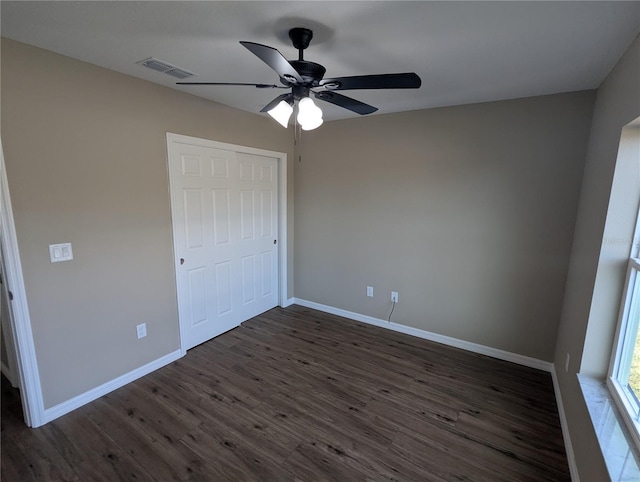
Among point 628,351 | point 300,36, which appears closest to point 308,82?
point 300,36

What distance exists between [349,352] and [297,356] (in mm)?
531

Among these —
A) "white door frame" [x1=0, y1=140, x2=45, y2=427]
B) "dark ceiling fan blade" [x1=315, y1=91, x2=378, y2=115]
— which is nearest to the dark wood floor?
"white door frame" [x1=0, y1=140, x2=45, y2=427]

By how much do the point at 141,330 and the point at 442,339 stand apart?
9.69 feet

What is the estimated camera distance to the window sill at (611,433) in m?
1.19

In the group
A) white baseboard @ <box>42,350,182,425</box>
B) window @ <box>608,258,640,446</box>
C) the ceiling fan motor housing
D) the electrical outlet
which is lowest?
white baseboard @ <box>42,350,182,425</box>

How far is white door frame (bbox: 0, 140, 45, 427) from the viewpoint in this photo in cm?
178

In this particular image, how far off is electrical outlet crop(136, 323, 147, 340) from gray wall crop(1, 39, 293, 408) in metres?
0.05

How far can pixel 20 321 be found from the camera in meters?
1.90

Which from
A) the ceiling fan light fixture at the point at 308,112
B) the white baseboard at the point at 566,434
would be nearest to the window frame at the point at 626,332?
the white baseboard at the point at 566,434

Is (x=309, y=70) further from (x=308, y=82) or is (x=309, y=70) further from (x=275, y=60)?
(x=275, y=60)

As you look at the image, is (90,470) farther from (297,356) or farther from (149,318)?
(297,356)

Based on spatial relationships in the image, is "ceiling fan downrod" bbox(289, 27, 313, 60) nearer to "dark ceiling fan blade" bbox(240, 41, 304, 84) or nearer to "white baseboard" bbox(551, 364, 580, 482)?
"dark ceiling fan blade" bbox(240, 41, 304, 84)

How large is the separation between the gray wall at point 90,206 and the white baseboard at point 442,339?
6.27ft

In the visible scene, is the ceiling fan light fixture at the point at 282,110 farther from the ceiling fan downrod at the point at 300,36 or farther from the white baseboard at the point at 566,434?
the white baseboard at the point at 566,434
